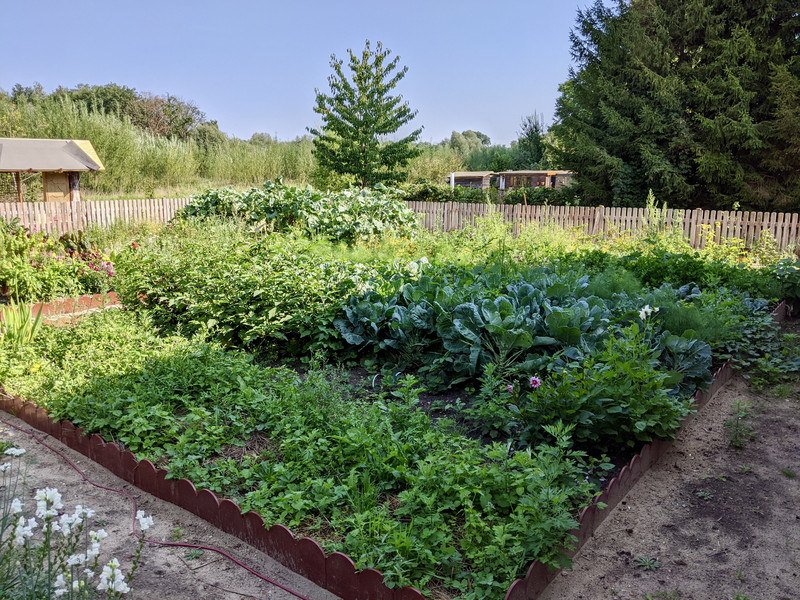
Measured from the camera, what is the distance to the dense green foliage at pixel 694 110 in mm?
16234

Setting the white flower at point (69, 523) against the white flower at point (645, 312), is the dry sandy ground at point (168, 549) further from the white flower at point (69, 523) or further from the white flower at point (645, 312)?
the white flower at point (645, 312)

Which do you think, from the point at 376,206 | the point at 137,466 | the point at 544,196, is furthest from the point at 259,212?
the point at 544,196

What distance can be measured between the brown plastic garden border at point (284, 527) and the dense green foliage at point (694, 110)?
15.0m

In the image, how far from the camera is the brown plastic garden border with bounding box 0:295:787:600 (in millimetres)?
2236

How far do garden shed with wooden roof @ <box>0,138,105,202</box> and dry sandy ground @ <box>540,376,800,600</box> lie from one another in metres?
19.3

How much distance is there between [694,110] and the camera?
17484mm

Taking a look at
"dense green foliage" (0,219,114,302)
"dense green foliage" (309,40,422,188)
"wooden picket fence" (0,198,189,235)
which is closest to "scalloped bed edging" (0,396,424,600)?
"dense green foliage" (0,219,114,302)

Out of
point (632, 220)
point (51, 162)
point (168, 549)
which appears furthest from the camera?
point (51, 162)

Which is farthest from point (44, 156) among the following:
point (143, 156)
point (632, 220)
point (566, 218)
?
point (632, 220)

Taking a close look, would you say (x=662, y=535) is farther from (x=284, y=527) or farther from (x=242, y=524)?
(x=242, y=524)

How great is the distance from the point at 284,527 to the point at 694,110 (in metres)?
19.0

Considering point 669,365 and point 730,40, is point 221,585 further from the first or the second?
point 730,40

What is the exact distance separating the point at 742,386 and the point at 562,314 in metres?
1.99

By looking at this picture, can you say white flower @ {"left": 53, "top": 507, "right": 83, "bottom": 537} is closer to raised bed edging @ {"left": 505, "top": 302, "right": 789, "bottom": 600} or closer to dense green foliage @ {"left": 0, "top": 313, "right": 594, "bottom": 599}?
dense green foliage @ {"left": 0, "top": 313, "right": 594, "bottom": 599}
